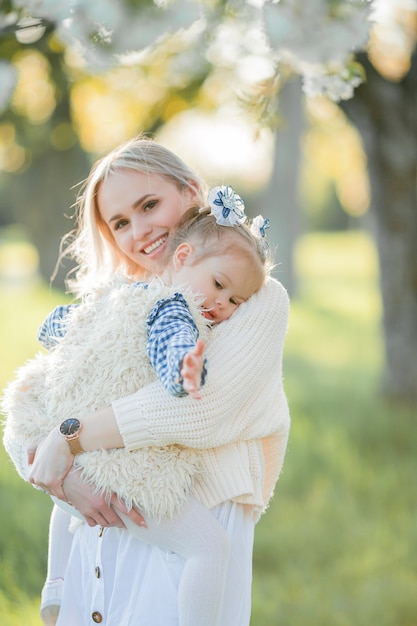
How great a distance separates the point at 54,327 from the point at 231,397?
52 centimetres

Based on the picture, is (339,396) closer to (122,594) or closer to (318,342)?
(318,342)

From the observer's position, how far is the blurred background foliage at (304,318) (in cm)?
335

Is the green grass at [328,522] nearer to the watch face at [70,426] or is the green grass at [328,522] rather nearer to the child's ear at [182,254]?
the watch face at [70,426]

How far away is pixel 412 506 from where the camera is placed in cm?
460

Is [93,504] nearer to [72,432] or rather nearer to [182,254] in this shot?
[72,432]

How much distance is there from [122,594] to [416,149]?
446cm

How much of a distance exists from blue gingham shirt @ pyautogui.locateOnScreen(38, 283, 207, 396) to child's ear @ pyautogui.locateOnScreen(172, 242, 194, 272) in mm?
115

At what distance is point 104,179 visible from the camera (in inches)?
82.3

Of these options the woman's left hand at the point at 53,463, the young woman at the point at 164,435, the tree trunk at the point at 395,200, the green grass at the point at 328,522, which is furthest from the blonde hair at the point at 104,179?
the tree trunk at the point at 395,200

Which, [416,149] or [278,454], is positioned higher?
[278,454]

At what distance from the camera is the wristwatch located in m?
1.72

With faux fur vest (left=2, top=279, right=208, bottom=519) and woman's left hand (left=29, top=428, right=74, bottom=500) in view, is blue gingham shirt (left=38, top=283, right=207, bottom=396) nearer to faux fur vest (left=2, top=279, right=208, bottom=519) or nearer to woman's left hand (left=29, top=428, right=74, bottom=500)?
faux fur vest (left=2, top=279, right=208, bottom=519)

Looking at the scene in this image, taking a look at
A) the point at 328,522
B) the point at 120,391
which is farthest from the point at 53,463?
the point at 328,522

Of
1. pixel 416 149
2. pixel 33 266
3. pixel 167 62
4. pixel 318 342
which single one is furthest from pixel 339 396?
pixel 33 266
